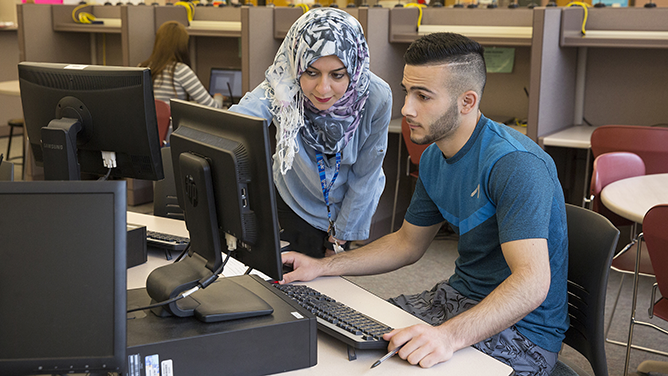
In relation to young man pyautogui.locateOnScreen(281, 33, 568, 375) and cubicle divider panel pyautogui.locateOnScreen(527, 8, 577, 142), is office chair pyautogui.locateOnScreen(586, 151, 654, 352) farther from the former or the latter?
young man pyautogui.locateOnScreen(281, 33, 568, 375)

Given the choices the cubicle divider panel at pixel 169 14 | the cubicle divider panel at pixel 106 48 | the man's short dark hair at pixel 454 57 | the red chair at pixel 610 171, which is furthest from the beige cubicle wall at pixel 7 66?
the man's short dark hair at pixel 454 57

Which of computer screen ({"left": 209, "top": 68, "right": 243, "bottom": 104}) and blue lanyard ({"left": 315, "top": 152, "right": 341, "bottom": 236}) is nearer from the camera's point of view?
blue lanyard ({"left": 315, "top": 152, "right": 341, "bottom": 236})

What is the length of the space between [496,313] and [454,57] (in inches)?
21.4

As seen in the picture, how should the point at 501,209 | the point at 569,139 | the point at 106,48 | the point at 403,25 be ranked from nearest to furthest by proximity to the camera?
1. the point at 501,209
2. the point at 569,139
3. the point at 403,25
4. the point at 106,48

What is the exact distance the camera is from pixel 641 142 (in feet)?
8.89

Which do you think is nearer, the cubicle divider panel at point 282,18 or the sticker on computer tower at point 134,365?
the sticker on computer tower at point 134,365

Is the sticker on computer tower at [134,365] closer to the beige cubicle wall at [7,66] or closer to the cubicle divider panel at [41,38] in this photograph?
the cubicle divider panel at [41,38]

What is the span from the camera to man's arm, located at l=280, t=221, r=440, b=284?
1369 mm

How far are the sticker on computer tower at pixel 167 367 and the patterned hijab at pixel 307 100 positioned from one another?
33.3 inches

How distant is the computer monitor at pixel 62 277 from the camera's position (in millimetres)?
802

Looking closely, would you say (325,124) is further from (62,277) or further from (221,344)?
(62,277)

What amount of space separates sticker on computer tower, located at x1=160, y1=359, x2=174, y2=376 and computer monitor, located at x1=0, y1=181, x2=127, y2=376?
0.30 ft

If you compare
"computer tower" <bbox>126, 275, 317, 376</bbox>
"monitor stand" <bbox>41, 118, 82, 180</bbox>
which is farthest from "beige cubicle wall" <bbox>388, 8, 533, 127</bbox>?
"computer tower" <bbox>126, 275, 317, 376</bbox>

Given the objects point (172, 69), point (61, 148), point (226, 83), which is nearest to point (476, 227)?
point (61, 148)
